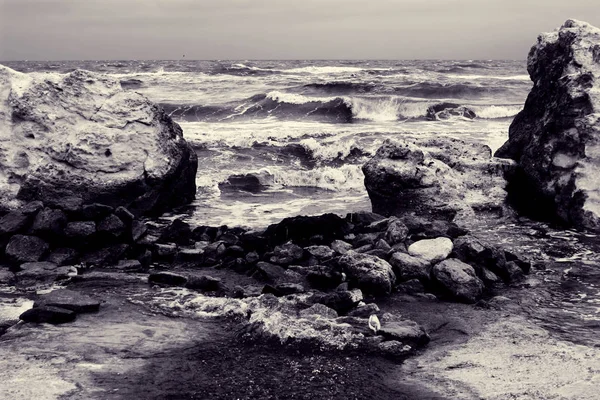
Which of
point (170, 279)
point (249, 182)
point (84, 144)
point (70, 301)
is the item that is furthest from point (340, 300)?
point (249, 182)

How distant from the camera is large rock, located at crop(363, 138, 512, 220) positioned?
339 inches

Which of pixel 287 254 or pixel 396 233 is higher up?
pixel 396 233

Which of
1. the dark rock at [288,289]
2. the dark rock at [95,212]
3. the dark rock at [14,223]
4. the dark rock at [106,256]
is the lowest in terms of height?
the dark rock at [106,256]

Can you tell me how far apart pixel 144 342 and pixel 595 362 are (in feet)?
10.3

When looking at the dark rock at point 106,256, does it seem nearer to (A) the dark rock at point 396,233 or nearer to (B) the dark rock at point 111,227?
(B) the dark rock at point 111,227


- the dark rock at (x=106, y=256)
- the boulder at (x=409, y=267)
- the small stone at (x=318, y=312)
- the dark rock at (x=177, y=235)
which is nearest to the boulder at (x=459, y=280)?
the boulder at (x=409, y=267)

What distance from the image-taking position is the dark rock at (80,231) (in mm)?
6754

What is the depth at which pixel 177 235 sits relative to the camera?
7.46 metres

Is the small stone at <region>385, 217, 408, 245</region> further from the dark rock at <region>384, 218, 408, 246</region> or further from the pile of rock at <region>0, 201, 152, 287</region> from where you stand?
the pile of rock at <region>0, 201, 152, 287</region>

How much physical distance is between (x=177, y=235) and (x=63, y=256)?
4.40ft

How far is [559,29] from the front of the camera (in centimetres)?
985

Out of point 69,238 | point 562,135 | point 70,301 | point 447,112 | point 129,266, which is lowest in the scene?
point 129,266

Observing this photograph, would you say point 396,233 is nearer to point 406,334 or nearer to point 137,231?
point 406,334

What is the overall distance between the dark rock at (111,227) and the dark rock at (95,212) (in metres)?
0.09
